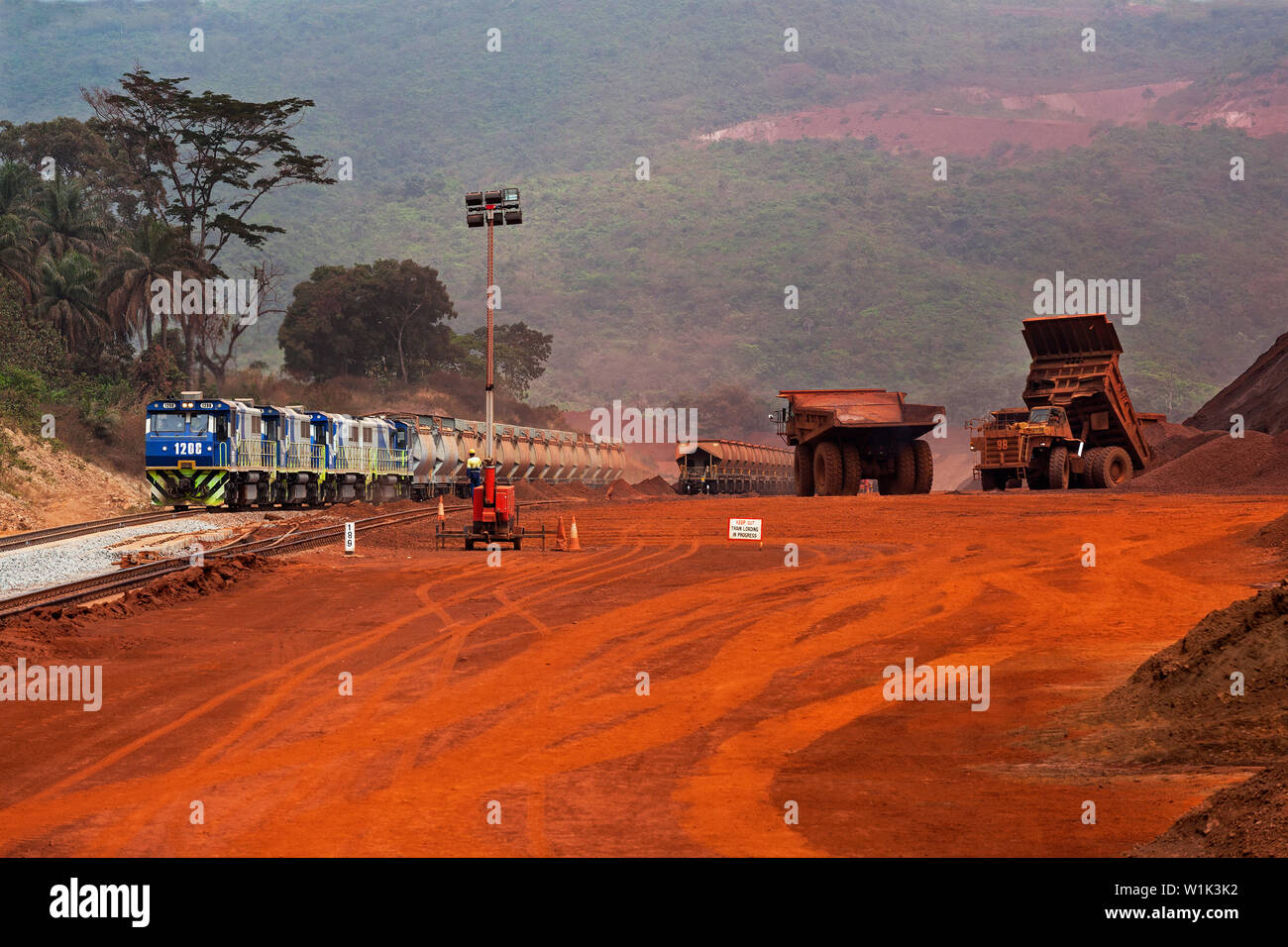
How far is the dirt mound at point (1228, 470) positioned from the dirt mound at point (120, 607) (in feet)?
94.8

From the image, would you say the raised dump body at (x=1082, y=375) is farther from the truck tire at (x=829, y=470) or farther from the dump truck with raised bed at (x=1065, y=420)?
the truck tire at (x=829, y=470)

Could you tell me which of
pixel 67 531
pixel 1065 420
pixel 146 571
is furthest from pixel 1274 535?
pixel 67 531

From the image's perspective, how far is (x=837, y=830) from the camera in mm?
7520

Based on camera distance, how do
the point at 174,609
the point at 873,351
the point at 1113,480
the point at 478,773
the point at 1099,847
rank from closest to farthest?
the point at 1099,847 < the point at 478,773 < the point at 174,609 < the point at 1113,480 < the point at 873,351

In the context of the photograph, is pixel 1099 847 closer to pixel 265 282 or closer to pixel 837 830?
pixel 837 830

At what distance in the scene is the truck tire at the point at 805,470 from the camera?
4112cm

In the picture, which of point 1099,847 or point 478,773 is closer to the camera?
point 1099,847

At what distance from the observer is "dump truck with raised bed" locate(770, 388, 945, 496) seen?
128ft

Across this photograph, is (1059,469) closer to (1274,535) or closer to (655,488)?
(1274,535)

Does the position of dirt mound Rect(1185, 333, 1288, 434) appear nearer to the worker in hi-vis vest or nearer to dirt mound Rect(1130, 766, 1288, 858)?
the worker in hi-vis vest

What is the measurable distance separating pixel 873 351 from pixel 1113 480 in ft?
362

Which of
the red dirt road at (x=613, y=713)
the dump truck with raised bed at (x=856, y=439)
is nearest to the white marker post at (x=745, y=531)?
the red dirt road at (x=613, y=713)
